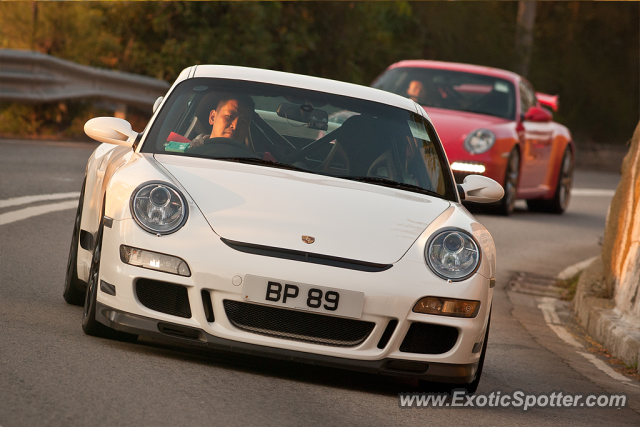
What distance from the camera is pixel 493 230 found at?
1127cm

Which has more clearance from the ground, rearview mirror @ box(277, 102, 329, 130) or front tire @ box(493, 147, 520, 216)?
rearview mirror @ box(277, 102, 329, 130)

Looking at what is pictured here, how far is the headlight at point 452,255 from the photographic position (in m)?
4.50

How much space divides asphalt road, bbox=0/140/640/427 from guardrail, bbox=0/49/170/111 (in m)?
6.58

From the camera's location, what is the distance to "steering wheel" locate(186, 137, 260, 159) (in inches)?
201

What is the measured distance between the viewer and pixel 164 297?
4398 millimetres

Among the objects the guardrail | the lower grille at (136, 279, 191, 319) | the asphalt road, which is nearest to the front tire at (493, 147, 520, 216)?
the asphalt road

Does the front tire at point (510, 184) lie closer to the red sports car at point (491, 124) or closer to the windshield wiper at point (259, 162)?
the red sports car at point (491, 124)

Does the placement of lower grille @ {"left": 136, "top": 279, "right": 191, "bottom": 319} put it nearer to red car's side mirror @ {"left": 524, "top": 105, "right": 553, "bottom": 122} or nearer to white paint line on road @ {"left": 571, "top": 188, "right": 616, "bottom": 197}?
red car's side mirror @ {"left": 524, "top": 105, "right": 553, "bottom": 122}

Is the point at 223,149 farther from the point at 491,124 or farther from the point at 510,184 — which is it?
the point at 510,184

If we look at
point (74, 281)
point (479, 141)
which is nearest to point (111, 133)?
point (74, 281)

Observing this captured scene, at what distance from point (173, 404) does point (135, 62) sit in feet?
46.0

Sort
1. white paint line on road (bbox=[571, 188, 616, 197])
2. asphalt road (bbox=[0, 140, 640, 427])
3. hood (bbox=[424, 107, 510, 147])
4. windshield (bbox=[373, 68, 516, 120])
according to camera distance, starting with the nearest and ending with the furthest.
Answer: asphalt road (bbox=[0, 140, 640, 427]), hood (bbox=[424, 107, 510, 147]), windshield (bbox=[373, 68, 516, 120]), white paint line on road (bbox=[571, 188, 616, 197])

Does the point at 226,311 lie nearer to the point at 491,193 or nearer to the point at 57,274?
the point at 491,193

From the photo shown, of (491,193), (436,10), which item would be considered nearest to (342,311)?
(491,193)
